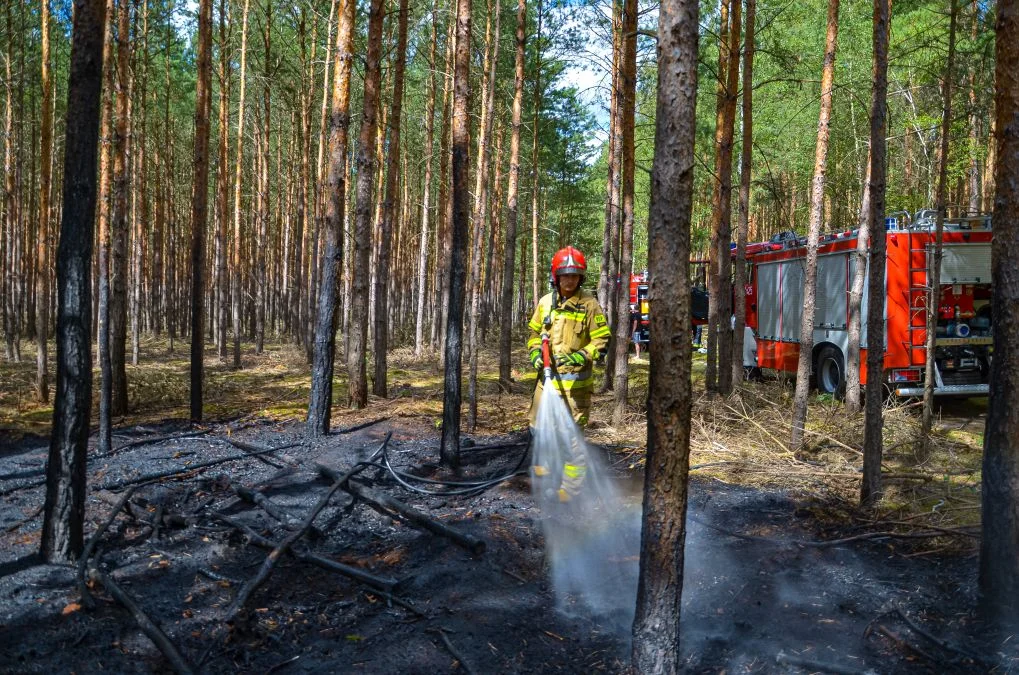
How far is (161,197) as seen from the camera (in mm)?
21781

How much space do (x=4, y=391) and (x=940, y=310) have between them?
14.8 meters

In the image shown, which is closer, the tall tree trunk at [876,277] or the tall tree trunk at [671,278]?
the tall tree trunk at [671,278]

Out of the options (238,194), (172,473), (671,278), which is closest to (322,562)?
(172,473)

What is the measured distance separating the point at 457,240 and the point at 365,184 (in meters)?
3.81

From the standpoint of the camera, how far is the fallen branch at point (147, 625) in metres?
3.51

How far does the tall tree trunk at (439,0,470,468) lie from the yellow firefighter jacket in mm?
966

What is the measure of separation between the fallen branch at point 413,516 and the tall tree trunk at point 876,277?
3142 mm

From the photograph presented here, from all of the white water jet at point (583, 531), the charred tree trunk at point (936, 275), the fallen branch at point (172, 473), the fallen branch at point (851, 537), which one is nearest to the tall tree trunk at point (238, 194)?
the fallen branch at point (172, 473)

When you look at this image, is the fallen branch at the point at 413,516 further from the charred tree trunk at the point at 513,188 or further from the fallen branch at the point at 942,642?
the charred tree trunk at the point at 513,188

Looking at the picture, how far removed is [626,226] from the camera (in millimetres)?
10359

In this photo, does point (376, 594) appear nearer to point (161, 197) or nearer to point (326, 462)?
point (326, 462)

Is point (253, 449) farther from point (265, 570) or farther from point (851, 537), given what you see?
point (851, 537)

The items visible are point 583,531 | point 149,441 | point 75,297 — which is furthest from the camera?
point 149,441

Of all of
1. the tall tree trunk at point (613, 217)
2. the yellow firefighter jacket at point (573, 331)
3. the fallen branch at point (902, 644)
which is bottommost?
the fallen branch at point (902, 644)
